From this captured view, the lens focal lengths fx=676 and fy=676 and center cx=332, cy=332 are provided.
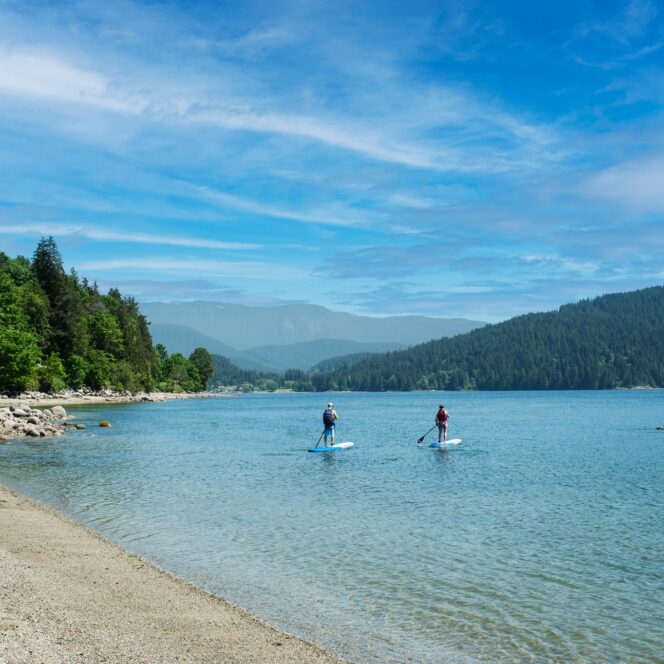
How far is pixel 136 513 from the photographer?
25.7 m

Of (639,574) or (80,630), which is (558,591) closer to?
(639,574)

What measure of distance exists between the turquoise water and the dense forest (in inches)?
2790

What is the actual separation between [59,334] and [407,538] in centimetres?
13234

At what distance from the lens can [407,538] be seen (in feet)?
71.5

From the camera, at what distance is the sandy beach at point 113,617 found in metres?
10.8

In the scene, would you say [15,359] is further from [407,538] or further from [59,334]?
[407,538]

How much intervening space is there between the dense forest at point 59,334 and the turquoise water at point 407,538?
7088cm

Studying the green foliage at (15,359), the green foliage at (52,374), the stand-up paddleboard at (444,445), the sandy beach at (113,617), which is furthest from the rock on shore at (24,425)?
the green foliage at (52,374)

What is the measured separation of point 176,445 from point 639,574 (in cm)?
4322

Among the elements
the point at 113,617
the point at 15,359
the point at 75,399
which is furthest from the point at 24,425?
→ the point at 75,399

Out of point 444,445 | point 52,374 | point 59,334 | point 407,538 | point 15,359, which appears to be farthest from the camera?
point 59,334

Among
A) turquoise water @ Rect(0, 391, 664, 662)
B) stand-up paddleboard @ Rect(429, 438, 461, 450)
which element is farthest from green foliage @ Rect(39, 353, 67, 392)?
stand-up paddleboard @ Rect(429, 438, 461, 450)

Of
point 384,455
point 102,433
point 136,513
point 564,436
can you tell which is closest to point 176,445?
point 102,433

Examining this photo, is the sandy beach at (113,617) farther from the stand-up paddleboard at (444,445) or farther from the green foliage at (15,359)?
the green foliage at (15,359)
